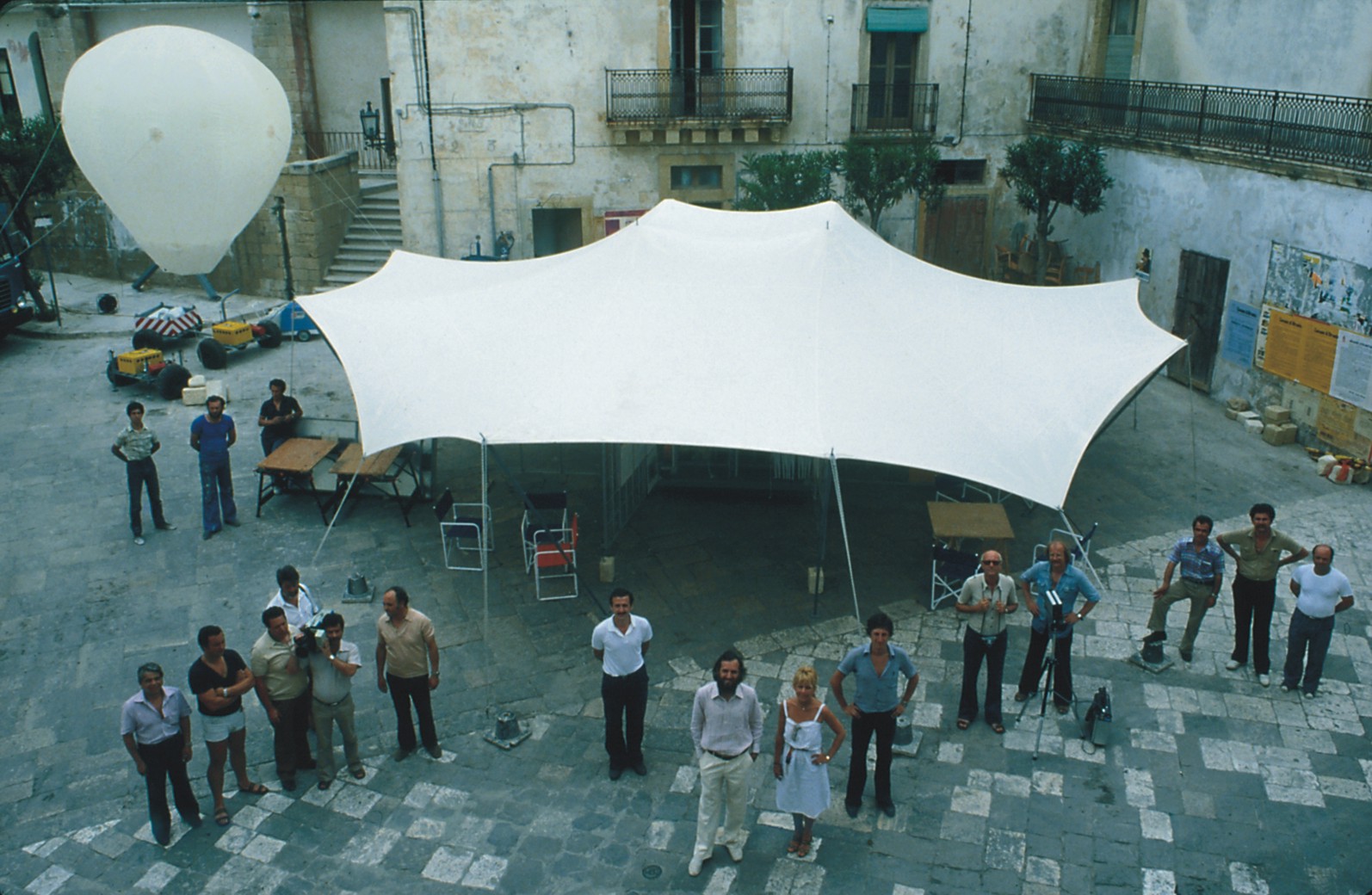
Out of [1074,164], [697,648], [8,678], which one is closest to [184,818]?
[8,678]

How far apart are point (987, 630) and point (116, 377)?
12560mm

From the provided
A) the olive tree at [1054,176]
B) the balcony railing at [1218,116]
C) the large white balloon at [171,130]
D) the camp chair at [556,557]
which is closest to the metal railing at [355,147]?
the large white balloon at [171,130]

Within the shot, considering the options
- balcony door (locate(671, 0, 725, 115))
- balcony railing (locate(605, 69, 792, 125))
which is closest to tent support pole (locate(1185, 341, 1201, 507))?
balcony railing (locate(605, 69, 792, 125))

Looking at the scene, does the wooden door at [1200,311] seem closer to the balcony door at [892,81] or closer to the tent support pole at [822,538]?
the balcony door at [892,81]

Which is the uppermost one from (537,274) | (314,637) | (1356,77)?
(1356,77)

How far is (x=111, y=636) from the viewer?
8984mm

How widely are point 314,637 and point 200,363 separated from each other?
431 inches

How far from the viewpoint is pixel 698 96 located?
18.6 metres

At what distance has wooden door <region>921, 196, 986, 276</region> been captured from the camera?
64.3 feet

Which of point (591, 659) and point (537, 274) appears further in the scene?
point (537, 274)

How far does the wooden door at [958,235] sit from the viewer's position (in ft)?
64.3

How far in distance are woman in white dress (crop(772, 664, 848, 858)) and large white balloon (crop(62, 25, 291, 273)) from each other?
9.00 meters

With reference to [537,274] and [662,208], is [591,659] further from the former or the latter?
[662,208]

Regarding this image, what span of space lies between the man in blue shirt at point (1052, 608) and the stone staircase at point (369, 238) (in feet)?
50.1
